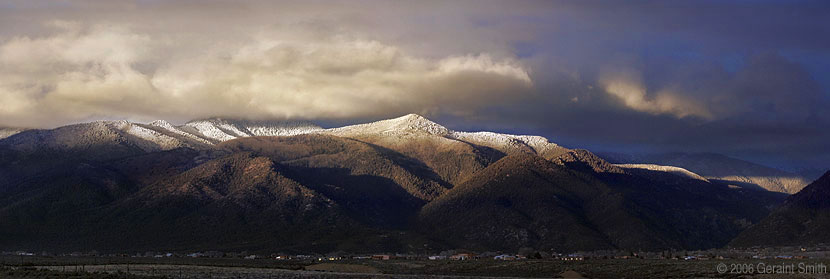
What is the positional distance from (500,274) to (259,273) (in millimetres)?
39933

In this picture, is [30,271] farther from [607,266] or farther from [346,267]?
[607,266]

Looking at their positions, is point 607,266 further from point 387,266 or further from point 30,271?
point 30,271

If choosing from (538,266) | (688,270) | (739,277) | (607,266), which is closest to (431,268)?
(538,266)

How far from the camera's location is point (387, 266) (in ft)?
591

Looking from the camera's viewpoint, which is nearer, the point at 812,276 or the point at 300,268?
the point at 812,276

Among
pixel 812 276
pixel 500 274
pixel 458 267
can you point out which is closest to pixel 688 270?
pixel 812 276

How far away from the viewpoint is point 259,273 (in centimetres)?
14375

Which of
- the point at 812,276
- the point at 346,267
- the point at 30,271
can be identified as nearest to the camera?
the point at 812,276

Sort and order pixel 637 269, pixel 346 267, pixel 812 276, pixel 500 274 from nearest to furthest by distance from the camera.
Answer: pixel 812 276 < pixel 637 269 < pixel 500 274 < pixel 346 267

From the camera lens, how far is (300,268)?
166625mm

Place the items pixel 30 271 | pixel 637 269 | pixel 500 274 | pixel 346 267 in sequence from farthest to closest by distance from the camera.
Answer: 1. pixel 346 267
2. pixel 500 274
3. pixel 637 269
4. pixel 30 271

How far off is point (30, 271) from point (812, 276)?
327ft

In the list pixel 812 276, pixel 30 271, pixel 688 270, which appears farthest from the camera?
pixel 688 270

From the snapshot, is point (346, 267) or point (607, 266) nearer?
point (607, 266)
